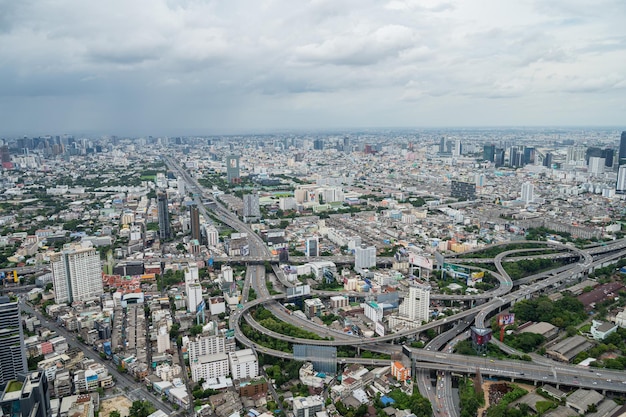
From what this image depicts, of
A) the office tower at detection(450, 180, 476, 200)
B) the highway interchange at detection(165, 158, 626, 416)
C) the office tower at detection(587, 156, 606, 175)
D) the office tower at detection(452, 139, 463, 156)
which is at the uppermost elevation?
the office tower at detection(452, 139, 463, 156)

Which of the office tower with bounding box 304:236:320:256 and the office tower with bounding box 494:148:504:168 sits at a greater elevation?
the office tower with bounding box 494:148:504:168

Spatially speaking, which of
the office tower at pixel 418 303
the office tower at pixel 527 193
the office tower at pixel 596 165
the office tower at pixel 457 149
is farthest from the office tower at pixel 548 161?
the office tower at pixel 418 303

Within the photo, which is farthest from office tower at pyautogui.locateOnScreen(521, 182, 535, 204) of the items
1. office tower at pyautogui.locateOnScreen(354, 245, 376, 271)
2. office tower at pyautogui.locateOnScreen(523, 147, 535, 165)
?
office tower at pyautogui.locateOnScreen(523, 147, 535, 165)

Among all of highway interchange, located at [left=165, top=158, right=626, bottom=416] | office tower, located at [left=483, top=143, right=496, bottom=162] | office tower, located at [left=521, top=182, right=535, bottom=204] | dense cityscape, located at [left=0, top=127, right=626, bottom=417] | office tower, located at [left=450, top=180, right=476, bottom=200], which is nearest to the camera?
dense cityscape, located at [left=0, top=127, right=626, bottom=417]

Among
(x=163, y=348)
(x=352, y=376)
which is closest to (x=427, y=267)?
(x=352, y=376)

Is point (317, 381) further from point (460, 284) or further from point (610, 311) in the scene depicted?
point (610, 311)

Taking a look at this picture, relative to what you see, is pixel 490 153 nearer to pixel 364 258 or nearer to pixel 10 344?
pixel 364 258

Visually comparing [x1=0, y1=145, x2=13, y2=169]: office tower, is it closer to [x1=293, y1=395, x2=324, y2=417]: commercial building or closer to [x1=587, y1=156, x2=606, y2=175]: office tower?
[x1=293, y1=395, x2=324, y2=417]: commercial building

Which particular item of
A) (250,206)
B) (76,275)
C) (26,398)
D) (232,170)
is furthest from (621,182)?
(26,398)
